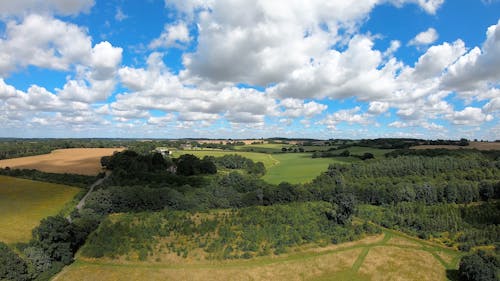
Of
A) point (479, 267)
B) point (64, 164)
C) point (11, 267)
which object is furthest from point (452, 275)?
point (64, 164)

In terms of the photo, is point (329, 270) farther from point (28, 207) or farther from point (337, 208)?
point (28, 207)

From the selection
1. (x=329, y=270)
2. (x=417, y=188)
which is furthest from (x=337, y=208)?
(x=417, y=188)

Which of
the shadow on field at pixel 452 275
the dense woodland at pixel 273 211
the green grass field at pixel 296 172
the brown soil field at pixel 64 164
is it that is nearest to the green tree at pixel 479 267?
the dense woodland at pixel 273 211

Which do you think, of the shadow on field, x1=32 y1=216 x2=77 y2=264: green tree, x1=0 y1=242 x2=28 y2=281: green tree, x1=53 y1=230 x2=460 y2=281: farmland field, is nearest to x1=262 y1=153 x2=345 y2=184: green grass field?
x1=53 y1=230 x2=460 y2=281: farmland field

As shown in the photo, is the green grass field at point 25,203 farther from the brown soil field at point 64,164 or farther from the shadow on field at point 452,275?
the shadow on field at point 452,275

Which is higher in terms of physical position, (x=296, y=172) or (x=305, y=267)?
(x=296, y=172)

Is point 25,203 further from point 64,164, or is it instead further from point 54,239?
point 64,164
